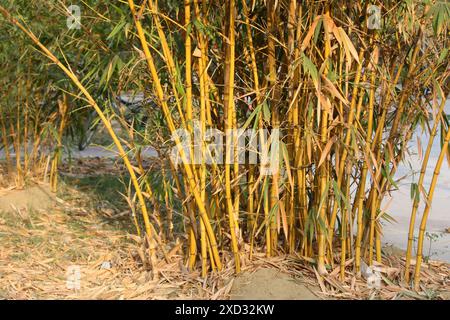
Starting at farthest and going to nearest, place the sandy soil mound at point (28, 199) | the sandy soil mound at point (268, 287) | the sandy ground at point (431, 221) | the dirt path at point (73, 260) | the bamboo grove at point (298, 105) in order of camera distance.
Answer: the sandy soil mound at point (28, 199), the sandy ground at point (431, 221), the dirt path at point (73, 260), the sandy soil mound at point (268, 287), the bamboo grove at point (298, 105)

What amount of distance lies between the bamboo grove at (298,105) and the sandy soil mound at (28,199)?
5.72 ft

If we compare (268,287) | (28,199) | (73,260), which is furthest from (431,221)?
(28,199)

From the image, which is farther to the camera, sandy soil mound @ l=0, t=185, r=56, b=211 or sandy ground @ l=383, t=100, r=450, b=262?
sandy soil mound @ l=0, t=185, r=56, b=211

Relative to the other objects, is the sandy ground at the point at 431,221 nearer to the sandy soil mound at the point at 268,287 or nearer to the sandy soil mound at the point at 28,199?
the sandy soil mound at the point at 268,287

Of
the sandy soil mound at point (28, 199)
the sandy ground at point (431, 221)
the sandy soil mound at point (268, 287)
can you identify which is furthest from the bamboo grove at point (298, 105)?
the sandy soil mound at point (28, 199)

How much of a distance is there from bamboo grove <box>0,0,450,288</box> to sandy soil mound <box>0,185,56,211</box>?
1.74m

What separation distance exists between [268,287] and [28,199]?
92.2 inches

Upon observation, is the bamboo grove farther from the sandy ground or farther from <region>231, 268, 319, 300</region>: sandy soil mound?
the sandy ground

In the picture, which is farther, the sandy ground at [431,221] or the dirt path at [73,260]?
the sandy ground at [431,221]

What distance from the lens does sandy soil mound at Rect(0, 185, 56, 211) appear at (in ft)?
15.5

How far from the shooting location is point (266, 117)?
111 inches

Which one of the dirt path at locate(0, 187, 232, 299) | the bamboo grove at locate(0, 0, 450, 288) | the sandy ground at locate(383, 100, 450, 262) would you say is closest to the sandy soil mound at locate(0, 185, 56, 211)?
the dirt path at locate(0, 187, 232, 299)

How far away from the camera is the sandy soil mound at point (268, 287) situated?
2.93 metres
